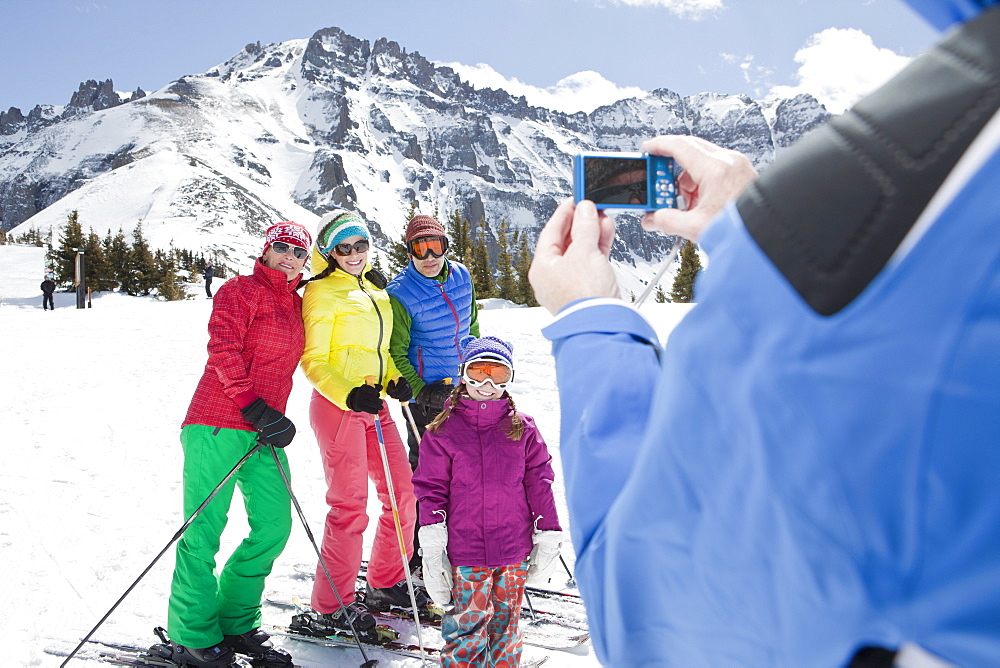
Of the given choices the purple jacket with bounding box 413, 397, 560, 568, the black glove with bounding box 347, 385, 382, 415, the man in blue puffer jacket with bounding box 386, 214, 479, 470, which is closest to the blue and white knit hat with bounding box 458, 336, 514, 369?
the purple jacket with bounding box 413, 397, 560, 568

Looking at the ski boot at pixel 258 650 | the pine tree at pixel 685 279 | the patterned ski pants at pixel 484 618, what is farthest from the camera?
the pine tree at pixel 685 279

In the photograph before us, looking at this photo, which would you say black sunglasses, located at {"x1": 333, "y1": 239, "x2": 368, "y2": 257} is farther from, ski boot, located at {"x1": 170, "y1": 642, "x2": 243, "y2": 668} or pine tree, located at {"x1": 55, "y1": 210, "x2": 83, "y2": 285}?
pine tree, located at {"x1": 55, "y1": 210, "x2": 83, "y2": 285}

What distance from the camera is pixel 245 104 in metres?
161

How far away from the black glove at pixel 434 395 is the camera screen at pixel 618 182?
3114mm

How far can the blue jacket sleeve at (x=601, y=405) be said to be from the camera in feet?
1.92

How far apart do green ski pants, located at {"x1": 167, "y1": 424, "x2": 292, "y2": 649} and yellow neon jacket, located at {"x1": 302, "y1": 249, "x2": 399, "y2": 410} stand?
0.53 meters

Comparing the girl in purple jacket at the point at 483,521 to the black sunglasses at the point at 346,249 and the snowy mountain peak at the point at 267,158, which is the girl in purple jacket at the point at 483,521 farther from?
the snowy mountain peak at the point at 267,158

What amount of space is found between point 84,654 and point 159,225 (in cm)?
8413

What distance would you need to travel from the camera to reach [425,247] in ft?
13.8

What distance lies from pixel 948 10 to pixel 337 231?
3.85m

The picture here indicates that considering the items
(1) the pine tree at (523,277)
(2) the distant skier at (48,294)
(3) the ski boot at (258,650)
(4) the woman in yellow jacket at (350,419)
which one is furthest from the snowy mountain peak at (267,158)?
(3) the ski boot at (258,650)

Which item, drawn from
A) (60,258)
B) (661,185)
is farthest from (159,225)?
(661,185)

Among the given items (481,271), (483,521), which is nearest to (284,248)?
(483,521)

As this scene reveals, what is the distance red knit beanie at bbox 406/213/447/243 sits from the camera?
4258 mm
